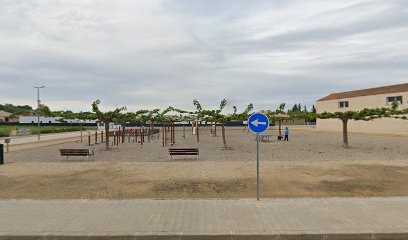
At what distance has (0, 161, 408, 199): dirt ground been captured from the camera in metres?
8.16

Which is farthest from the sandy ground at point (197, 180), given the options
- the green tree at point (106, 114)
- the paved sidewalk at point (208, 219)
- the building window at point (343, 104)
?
the building window at point (343, 104)

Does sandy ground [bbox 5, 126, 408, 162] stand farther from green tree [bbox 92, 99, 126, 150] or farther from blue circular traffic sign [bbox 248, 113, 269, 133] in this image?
blue circular traffic sign [bbox 248, 113, 269, 133]

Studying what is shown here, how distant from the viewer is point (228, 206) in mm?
6688

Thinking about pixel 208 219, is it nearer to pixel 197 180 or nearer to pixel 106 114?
pixel 197 180

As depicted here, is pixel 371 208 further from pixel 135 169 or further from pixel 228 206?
pixel 135 169

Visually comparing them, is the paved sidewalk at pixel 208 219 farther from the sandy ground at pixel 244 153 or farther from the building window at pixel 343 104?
the building window at pixel 343 104

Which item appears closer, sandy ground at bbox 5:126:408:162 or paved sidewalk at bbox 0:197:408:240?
paved sidewalk at bbox 0:197:408:240

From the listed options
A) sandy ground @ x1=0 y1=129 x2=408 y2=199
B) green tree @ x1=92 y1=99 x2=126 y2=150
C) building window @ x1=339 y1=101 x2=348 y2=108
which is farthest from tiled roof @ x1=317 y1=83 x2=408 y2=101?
green tree @ x1=92 y1=99 x2=126 y2=150

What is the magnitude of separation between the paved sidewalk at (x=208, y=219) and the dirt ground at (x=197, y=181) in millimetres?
929

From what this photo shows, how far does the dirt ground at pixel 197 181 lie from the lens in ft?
26.8

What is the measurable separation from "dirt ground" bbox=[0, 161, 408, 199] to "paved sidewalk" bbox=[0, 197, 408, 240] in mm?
Result: 929

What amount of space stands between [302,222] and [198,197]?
303 centimetres

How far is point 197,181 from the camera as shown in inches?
383

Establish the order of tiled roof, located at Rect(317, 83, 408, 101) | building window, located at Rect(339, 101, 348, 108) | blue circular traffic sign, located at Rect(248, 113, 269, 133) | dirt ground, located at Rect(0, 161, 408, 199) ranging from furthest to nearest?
building window, located at Rect(339, 101, 348, 108), tiled roof, located at Rect(317, 83, 408, 101), dirt ground, located at Rect(0, 161, 408, 199), blue circular traffic sign, located at Rect(248, 113, 269, 133)
